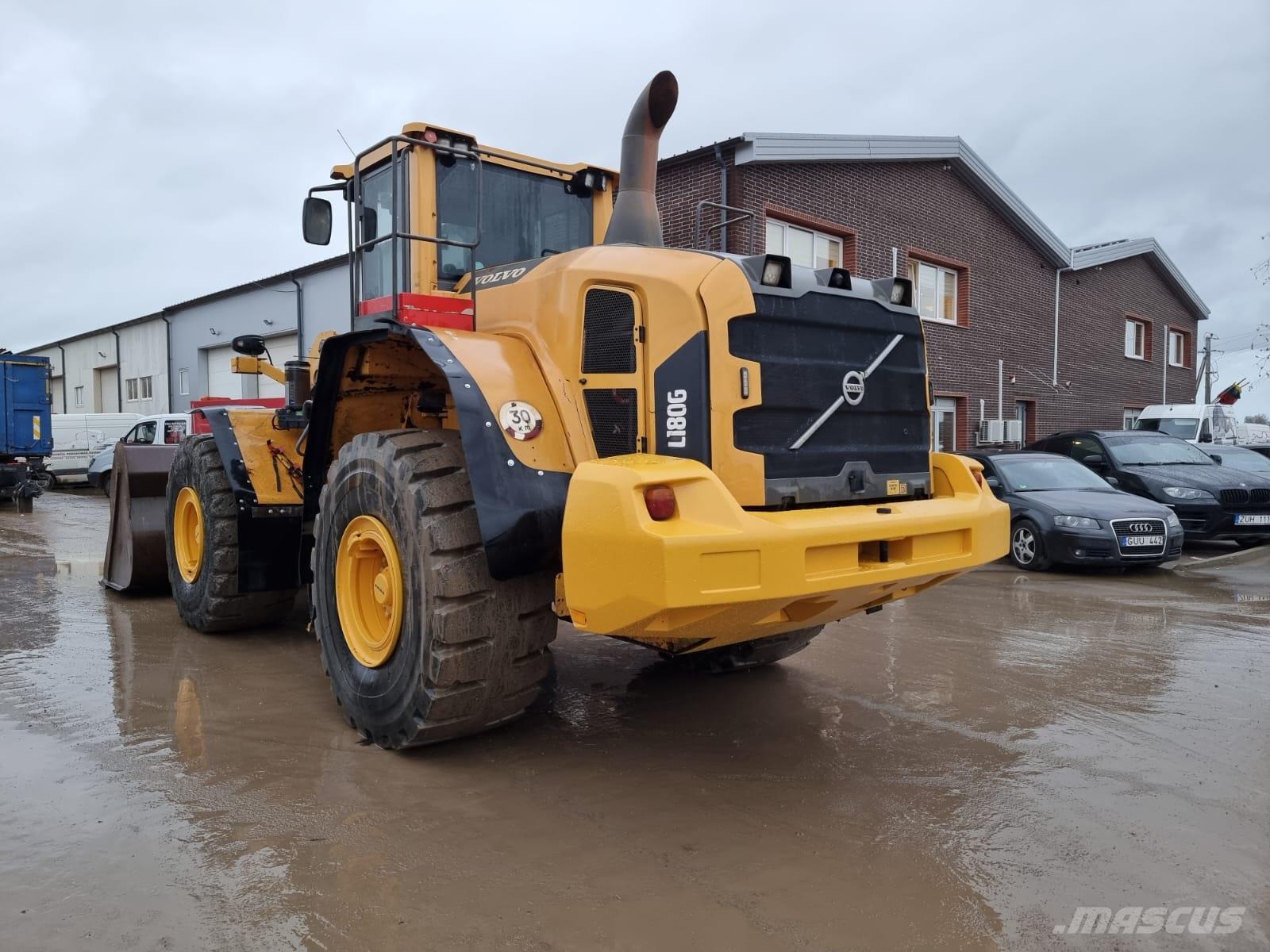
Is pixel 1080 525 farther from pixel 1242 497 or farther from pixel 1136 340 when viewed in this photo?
pixel 1136 340

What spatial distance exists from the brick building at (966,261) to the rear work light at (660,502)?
699 centimetres

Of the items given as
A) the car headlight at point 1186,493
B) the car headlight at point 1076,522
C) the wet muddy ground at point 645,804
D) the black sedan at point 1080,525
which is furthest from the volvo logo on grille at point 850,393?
the car headlight at point 1186,493

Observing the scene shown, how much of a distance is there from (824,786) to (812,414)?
1488mm

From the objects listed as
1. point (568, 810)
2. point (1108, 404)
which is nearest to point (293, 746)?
point (568, 810)

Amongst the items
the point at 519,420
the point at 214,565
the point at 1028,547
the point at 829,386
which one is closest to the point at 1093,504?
the point at 1028,547

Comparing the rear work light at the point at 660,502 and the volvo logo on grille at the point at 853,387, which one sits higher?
the volvo logo on grille at the point at 853,387

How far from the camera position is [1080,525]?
927 centimetres

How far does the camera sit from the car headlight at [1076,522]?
30.2 feet

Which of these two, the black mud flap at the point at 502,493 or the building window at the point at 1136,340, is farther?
the building window at the point at 1136,340

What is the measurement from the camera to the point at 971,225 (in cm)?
1736

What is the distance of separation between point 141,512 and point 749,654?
16.2ft

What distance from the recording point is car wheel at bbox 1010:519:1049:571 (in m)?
9.50

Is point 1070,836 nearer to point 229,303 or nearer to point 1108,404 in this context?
point 1108,404

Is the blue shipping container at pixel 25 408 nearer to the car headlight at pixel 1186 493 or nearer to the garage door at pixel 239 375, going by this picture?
the garage door at pixel 239 375
